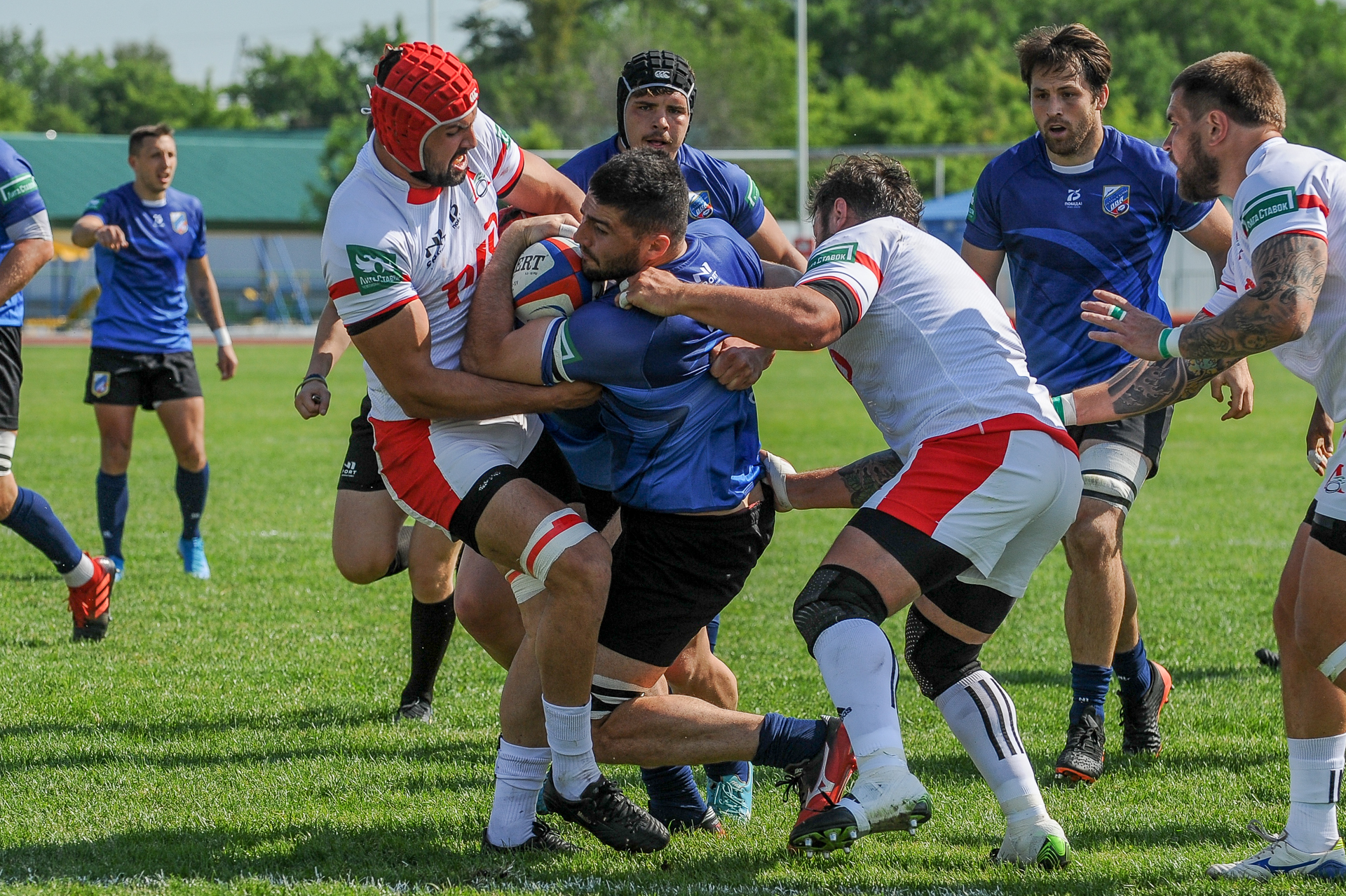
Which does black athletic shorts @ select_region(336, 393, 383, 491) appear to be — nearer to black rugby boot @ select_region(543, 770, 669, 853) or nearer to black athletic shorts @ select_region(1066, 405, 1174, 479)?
black rugby boot @ select_region(543, 770, 669, 853)

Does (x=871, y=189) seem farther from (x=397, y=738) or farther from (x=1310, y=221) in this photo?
(x=397, y=738)

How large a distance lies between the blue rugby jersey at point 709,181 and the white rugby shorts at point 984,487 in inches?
75.7

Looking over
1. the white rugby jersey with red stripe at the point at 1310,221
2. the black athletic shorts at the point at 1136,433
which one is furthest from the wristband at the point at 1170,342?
the black athletic shorts at the point at 1136,433

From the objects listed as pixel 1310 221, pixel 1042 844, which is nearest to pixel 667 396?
pixel 1042 844

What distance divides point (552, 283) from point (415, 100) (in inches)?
26.7

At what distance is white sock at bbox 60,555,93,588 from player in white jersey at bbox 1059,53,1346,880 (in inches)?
203

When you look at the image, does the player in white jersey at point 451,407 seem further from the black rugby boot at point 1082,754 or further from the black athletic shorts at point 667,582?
the black rugby boot at point 1082,754

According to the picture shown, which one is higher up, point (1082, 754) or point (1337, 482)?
point (1337, 482)

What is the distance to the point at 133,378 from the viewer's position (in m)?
8.41

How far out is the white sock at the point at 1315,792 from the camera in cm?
362

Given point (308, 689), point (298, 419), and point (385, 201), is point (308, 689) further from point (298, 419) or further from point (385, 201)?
point (298, 419)

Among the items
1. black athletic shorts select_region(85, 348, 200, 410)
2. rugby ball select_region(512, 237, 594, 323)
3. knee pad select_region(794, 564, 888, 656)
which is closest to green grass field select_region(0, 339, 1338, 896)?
knee pad select_region(794, 564, 888, 656)

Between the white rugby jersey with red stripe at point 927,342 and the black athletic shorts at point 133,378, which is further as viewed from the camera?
the black athletic shorts at point 133,378

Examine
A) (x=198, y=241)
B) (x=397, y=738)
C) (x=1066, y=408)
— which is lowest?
(x=397, y=738)
